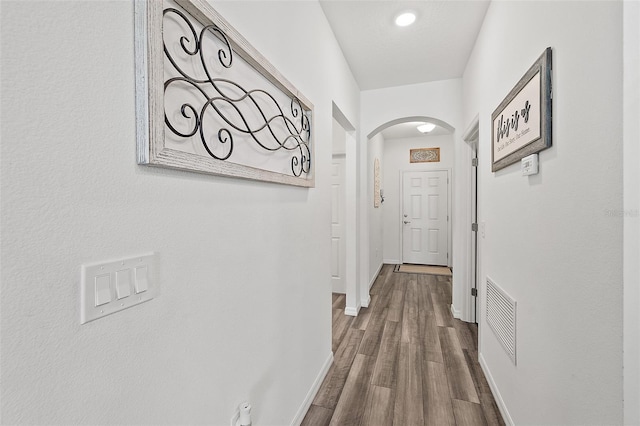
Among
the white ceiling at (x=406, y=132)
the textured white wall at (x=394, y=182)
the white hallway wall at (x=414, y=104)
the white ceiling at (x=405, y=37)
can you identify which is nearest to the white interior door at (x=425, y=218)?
the textured white wall at (x=394, y=182)

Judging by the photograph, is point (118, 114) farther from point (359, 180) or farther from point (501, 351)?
point (359, 180)

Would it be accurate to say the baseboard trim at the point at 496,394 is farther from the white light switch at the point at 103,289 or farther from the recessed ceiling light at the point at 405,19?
the recessed ceiling light at the point at 405,19

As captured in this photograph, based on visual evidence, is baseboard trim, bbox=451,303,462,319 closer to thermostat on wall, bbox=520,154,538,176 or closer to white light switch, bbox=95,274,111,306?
thermostat on wall, bbox=520,154,538,176

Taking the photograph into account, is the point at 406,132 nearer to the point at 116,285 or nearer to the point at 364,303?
the point at 364,303

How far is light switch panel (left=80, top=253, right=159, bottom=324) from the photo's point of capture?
1.95 ft

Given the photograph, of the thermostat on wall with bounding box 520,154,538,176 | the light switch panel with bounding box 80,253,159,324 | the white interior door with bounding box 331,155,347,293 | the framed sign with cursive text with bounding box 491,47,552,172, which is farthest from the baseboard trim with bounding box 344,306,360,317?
the light switch panel with bounding box 80,253,159,324

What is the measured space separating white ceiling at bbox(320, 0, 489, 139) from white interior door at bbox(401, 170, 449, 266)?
300 cm

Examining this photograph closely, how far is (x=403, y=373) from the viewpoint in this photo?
2189 mm

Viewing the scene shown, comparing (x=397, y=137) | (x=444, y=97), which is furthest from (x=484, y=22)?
(x=397, y=137)

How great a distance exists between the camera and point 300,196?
1.67 m

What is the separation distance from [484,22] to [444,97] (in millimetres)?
1050

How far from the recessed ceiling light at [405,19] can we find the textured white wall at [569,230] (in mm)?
648

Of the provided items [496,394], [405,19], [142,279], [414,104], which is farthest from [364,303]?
[142,279]

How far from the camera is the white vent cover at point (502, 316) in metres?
1.60
